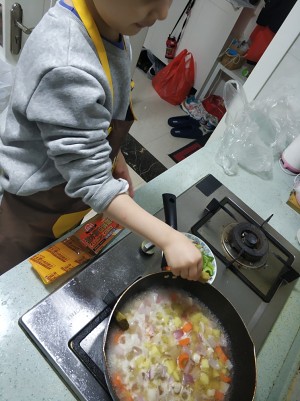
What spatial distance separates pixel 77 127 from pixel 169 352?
0.47m

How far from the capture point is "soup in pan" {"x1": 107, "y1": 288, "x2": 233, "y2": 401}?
587 millimetres

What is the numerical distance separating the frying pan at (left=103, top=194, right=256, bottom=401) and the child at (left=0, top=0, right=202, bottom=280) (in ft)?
0.36

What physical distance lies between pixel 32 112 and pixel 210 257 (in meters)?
0.53

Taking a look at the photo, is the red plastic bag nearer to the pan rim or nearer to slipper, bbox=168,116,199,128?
slipper, bbox=168,116,199,128

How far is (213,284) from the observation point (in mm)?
798

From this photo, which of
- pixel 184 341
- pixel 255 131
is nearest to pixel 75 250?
pixel 184 341

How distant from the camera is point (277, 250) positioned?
0.94 m

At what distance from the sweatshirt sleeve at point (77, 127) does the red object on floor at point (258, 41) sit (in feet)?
7.69

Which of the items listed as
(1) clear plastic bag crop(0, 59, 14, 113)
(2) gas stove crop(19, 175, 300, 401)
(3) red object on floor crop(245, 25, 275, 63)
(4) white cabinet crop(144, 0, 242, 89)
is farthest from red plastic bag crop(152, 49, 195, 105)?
(2) gas stove crop(19, 175, 300, 401)

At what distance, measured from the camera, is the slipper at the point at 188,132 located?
2.54 m

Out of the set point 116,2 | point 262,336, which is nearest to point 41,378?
point 262,336

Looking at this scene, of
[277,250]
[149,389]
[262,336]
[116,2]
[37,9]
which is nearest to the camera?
[116,2]

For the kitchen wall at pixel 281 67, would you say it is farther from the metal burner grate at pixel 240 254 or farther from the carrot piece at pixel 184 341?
the carrot piece at pixel 184 341

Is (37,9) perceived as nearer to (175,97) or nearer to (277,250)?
(277,250)
